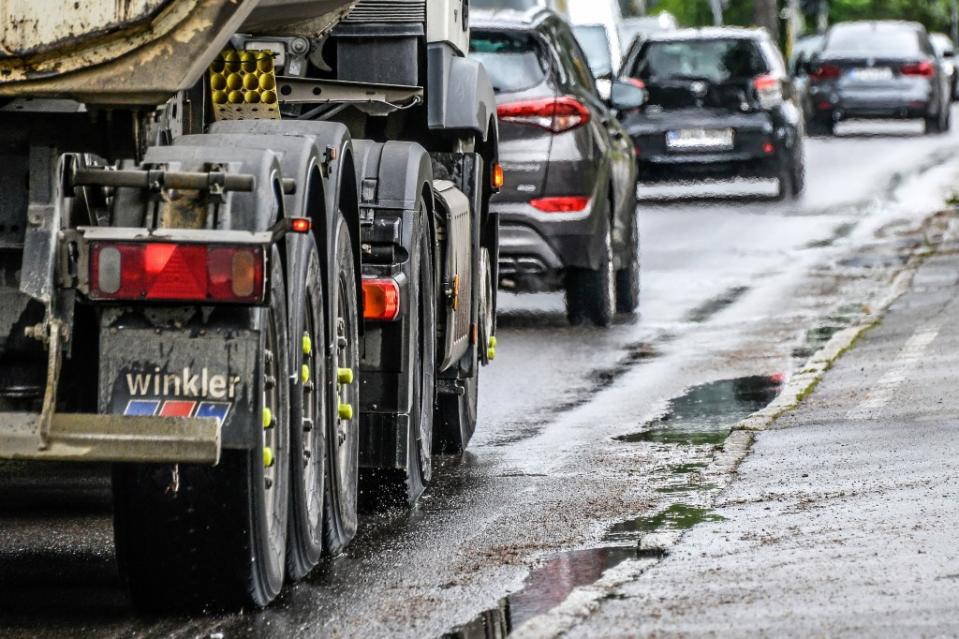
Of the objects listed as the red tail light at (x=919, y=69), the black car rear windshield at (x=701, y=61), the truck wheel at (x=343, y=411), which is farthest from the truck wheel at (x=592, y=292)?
the red tail light at (x=919, y=69)

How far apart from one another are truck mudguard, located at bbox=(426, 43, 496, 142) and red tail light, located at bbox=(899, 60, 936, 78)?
98.0 feet

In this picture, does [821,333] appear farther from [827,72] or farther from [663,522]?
[827,72]

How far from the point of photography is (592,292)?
15.0 metres

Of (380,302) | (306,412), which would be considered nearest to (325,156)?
(306,412)

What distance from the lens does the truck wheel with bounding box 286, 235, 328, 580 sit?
627cm

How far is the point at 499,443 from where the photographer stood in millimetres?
9977

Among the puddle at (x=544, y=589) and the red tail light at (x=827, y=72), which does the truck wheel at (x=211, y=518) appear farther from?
the red tail light at (x=827, y=72)

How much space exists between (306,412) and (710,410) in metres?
4.60

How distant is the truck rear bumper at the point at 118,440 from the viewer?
18.0 feet

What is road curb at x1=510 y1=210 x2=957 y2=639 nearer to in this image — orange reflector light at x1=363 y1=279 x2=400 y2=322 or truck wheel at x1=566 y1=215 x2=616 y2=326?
orange reflector light at x1=363 y1=279 x2=400 y2=322

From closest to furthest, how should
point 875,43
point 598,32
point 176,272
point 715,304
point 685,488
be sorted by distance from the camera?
point 176,272
point 685,488
point 715,304
point 598,32
point 875,43

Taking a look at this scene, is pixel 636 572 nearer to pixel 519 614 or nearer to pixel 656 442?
pixel 519 614

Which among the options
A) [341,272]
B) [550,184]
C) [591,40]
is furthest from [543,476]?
[591,40]

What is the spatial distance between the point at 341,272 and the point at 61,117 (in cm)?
144
